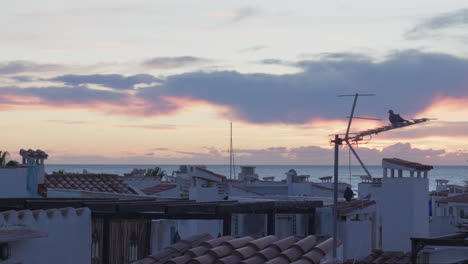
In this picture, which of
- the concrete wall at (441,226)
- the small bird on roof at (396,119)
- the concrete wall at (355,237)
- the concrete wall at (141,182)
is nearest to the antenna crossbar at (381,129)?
the small bird on roof at (396,119)

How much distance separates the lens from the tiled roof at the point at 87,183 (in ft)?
99.6

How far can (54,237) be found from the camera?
583 inches

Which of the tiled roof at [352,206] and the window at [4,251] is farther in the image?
the tiled roof at [352,206]

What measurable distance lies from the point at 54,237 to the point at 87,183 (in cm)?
1648

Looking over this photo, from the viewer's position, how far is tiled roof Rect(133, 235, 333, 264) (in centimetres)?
1120

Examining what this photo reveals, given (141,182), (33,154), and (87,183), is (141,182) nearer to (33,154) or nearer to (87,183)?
(87,183)

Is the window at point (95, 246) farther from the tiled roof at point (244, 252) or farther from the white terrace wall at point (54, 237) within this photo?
the tiled roof at point (244, 252)

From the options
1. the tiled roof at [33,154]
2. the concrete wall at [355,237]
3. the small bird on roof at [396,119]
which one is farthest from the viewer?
the tiled roof at [33,154]

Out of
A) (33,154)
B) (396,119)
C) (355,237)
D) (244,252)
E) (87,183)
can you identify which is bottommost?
(355,237)

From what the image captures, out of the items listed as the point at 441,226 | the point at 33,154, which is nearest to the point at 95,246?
the point at 33,154

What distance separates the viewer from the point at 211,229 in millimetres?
25844

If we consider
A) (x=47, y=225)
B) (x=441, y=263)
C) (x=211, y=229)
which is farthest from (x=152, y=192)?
(x=441, y=263)

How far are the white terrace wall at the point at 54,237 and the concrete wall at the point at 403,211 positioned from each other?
386 inches

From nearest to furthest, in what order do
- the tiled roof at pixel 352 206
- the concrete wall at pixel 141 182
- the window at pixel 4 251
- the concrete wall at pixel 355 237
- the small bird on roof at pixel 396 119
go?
the window at pixel 4 251 → the small bird on roof at pixel 396 119 → the concrete wall at pixel 355 237 → the tiled roof at pixel 352 206 → the concrete wall at pixel 141 182
